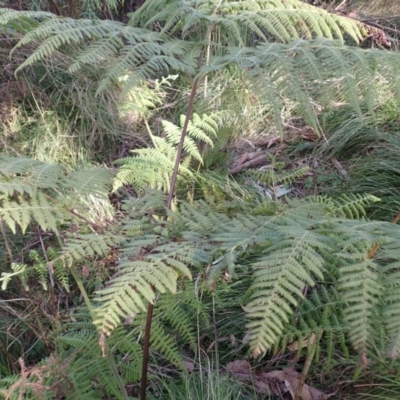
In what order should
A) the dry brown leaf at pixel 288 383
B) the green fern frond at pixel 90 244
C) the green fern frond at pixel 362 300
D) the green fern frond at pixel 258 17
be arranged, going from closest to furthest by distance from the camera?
1. the green fern frond at pixel 362 300
2. the green fern frond at pixel 90 244
3. the green fern frond at pixel 258 17
4. the dry brown leaf at pixel 288 383

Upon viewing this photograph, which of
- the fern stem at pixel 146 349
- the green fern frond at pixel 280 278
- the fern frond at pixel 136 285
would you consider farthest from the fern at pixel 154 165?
the green fern frond at pixel 280 278

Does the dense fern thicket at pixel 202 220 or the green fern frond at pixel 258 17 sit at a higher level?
the green fern frond at pixel 258 17

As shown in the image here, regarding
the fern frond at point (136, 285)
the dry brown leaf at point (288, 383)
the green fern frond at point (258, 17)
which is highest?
the green fern frond at point (258, 17)

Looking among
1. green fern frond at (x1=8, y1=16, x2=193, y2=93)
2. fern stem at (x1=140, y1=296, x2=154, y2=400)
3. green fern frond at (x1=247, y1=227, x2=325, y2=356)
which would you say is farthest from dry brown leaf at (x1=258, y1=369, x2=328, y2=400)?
green fern frond at (x1=8, y1=16, x2=193, y2=93)

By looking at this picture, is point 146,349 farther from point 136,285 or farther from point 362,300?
point 362,300

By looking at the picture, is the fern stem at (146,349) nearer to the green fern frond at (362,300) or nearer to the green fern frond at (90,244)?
the green fern frond at (90,244)

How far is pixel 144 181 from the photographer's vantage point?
2.28 meters

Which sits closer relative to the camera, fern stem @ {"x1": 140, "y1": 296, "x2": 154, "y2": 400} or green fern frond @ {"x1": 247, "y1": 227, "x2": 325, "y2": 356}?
green fern frond @ {"x1": 247, "y1": 227, "x2": 325, "y2": 356}

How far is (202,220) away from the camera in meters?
1.18

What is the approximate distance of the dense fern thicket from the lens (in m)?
1.00

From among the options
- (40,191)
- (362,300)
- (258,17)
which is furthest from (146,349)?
(258,17)

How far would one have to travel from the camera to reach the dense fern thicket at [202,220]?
1002 millimetres

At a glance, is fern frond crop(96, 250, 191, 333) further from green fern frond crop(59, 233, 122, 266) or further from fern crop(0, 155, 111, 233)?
fern crop(0, 155, 111, 233)

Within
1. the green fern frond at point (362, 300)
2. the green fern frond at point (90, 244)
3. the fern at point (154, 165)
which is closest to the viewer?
the green fern frond at point (362, 300)
